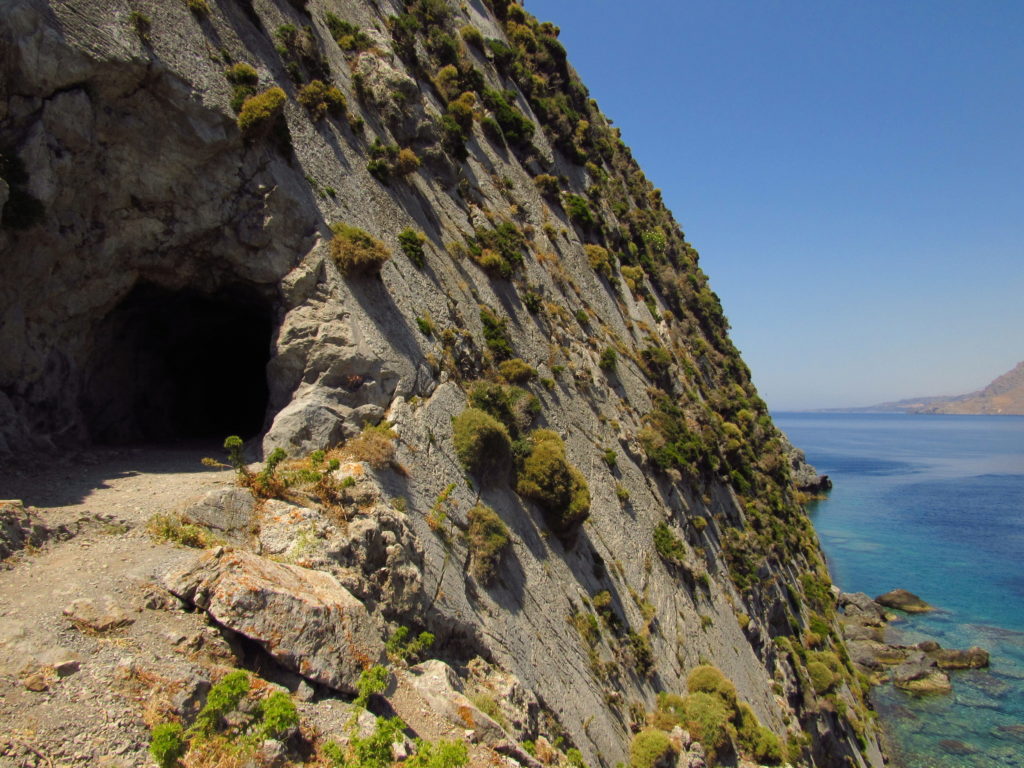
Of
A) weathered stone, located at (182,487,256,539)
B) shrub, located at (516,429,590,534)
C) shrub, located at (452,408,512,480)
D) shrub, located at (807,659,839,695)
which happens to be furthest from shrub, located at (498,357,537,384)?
shrub, located at (807,659,839,695)

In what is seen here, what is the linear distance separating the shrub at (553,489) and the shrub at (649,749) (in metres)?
7.58

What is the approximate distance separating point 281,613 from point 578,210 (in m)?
35.2

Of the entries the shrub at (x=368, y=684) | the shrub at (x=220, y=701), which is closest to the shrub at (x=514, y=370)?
the shrub at (x=368, y=684)

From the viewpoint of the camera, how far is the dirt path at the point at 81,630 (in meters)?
7.61

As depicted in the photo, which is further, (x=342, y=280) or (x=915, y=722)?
(x=915, y=722)

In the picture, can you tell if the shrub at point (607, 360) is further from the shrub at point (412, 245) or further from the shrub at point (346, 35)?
the shrub at point (346, 35)

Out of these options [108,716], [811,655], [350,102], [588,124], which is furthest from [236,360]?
[811,655]

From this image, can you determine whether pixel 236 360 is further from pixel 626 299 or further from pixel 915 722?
pixel 915 722

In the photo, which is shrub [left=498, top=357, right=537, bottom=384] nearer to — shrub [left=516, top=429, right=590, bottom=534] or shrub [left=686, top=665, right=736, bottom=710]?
shrub [left=516, top=429, right=590, bottom=534]

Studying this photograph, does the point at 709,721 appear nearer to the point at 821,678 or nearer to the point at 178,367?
the point at 821,678

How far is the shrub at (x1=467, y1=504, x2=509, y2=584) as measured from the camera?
17875mm

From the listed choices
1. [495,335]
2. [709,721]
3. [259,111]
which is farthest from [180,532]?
[709,721]

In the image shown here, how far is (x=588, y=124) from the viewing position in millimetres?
48625

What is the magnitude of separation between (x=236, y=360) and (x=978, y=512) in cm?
11350
